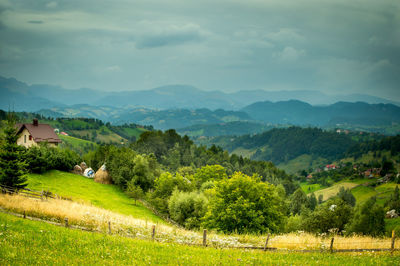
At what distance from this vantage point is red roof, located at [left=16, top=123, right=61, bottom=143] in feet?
282

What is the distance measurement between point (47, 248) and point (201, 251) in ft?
32.3

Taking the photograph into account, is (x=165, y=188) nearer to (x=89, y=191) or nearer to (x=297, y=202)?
(x=89, y=191)

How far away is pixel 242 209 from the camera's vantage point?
Answer: 41.6 m

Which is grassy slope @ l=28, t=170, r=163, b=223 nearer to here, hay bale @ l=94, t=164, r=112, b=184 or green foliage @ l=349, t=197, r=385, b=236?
hay bale @ l=94, t=164, r=112, b=184

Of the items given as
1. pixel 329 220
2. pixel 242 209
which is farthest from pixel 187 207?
pixel 329 220

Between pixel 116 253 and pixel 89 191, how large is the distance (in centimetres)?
5574

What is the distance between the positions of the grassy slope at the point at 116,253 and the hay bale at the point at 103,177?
211 feet

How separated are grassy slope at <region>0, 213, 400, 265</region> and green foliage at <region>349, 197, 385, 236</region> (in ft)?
179

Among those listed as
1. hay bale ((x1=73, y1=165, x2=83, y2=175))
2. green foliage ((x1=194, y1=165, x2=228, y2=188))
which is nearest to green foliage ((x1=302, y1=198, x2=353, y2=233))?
green foliage ((x1=194, y1=165, x2=228, y2=188))

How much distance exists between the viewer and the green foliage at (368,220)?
68625 mm

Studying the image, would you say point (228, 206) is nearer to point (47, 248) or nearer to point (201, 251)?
point (201, 251)

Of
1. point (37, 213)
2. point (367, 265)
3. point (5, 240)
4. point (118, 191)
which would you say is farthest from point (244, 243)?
point (118, 191)

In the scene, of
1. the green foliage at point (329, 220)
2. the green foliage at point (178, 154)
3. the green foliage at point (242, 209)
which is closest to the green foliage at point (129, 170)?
the green foliage at point (242, 209)

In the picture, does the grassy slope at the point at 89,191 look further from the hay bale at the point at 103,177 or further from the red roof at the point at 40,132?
the red roof at the point at 40,132
